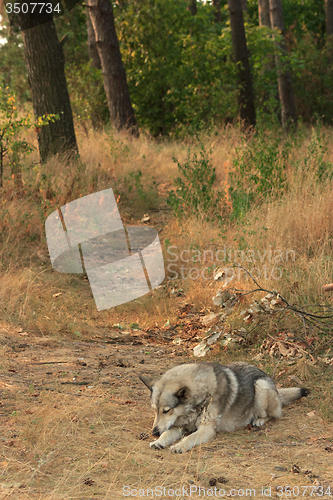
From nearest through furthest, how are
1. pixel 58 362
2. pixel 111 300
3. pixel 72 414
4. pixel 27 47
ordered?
pixel 72 414, pixel 58 362, pixel 111 300, pixel 27 47

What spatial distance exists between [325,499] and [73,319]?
3642 millimetres

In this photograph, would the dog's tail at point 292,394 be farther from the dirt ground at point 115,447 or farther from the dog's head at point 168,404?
the dog's head at point 168,404

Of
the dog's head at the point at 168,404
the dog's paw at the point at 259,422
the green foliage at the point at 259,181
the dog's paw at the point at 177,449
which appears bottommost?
the dog's paw at the point at 259,422

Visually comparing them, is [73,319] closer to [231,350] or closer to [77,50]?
[231,350]

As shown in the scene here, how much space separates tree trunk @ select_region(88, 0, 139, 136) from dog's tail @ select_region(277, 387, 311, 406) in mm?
9494

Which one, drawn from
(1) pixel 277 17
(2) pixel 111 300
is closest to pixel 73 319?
(2) pixel 111 300

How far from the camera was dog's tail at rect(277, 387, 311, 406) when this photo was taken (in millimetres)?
3746

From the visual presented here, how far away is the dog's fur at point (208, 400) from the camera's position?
125 inches

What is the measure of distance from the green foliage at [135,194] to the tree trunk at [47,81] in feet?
3.68

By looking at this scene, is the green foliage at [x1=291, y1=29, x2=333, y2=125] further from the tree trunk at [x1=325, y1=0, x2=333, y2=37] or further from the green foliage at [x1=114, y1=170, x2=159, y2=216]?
the green foliage at [x1=114, y1=170, x2=159, y2=216]

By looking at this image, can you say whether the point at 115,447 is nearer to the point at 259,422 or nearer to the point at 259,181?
the point at 259,422

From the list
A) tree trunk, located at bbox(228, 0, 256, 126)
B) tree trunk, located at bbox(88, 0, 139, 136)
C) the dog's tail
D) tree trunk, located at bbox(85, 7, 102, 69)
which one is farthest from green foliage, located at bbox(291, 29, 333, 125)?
the dog's tail

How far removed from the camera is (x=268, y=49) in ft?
50.3

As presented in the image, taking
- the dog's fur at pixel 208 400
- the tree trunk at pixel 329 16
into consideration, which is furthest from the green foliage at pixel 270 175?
the tree trunk at pixel 329 16
